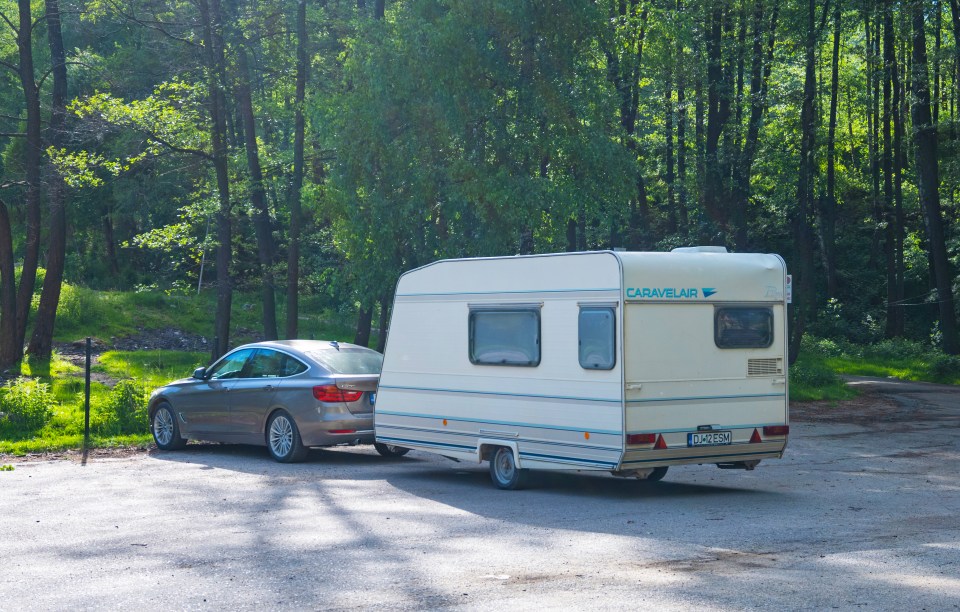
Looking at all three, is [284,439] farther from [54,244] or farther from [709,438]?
[54,244]

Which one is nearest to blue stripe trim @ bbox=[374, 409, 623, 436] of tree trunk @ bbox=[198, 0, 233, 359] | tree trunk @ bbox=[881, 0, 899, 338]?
tree trunk @ bbox=[198, 0, 233, 359]

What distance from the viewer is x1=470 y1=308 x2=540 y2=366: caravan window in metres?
12.0

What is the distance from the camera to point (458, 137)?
23250 millimetres

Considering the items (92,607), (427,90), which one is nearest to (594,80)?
(427,90)

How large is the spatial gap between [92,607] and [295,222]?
878 inches

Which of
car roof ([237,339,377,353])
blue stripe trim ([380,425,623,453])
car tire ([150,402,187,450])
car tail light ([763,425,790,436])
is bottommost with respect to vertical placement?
car tire ([150,402,187,450])

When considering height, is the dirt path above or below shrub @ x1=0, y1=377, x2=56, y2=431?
below

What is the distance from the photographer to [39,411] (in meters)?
17.7

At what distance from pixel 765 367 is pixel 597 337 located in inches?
81.0

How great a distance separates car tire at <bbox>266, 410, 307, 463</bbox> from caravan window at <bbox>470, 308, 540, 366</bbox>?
2991mm

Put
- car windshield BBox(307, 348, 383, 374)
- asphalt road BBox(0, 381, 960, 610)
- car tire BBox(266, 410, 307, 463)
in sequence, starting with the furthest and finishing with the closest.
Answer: car windshield BBox(307, 348, 383, 374) < car tire BBox(266, 410, 307, 463) < asphalt road BBox(0, 381, 960, 610)

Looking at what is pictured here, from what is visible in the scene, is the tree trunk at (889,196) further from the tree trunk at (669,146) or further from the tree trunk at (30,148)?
the tree trunk at (30,148)

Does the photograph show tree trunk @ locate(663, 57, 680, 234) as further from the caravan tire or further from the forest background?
the caravan tire

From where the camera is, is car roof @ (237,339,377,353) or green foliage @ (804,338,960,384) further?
green foliage @ (804,338,960,384)
